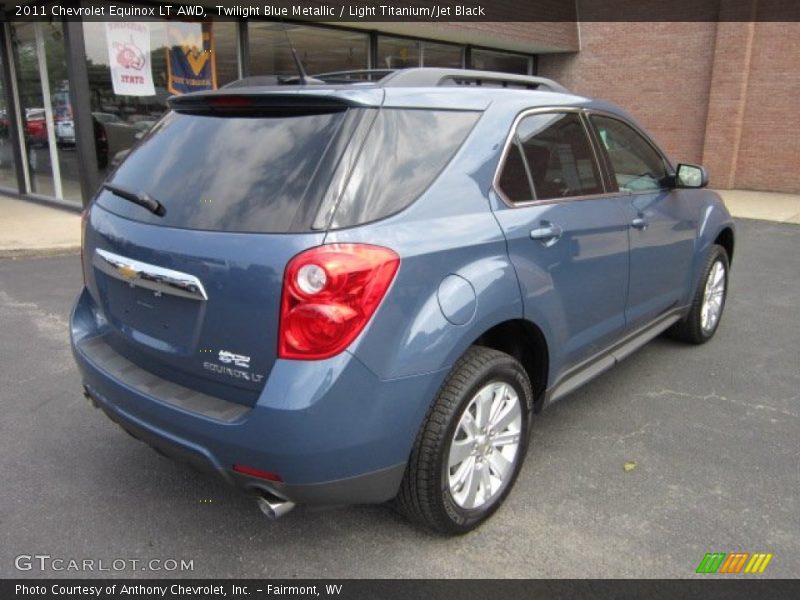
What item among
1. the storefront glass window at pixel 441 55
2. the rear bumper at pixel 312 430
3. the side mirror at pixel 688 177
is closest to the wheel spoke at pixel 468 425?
the rear bumper at pixel 312 430

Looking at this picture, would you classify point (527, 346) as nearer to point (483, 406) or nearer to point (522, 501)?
point (483, 406)

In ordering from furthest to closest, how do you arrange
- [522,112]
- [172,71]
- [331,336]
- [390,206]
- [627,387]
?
[172,71]
[627,387]
[522,112]
[390,206]
[331,336]

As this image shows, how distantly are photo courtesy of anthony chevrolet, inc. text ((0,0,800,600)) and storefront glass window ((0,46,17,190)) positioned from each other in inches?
378

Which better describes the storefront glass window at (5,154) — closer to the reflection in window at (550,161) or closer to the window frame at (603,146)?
the window frame at (603,146)

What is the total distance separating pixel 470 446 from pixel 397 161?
1103mm

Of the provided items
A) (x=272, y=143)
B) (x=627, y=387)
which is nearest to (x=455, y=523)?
(x=272, y=143)

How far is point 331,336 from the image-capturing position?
6.72 ft

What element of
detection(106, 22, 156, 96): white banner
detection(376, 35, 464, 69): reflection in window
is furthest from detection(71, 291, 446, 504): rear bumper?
detection(376, 35, 464, 69): reflection in window

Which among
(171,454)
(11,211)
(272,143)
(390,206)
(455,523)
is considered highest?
(272,143)

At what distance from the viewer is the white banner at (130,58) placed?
961 cm

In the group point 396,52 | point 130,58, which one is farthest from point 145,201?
point 396,52

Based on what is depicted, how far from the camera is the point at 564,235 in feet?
9.49

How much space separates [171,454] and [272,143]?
1157 mm

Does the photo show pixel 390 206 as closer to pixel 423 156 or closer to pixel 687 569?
pixel 423 156
